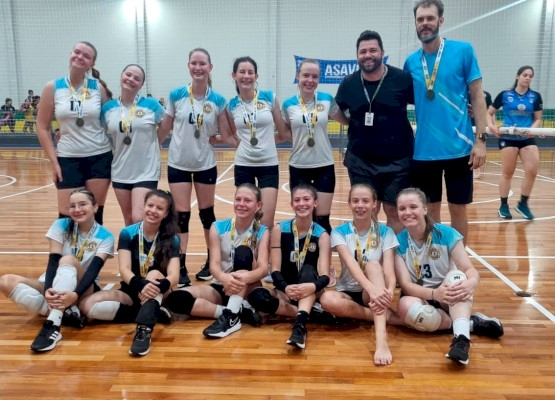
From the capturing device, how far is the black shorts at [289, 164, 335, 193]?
358 cm

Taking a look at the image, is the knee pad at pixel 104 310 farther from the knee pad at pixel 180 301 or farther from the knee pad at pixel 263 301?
the knee pad at pixel 263 301

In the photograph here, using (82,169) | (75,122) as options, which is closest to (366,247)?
(82,169)

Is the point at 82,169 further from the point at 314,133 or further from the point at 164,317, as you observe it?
the point at 314,133

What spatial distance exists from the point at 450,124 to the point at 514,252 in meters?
2.02

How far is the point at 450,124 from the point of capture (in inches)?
120

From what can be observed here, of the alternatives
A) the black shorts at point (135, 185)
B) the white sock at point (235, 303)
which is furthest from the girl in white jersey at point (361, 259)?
the black shorts at point (135, 185)

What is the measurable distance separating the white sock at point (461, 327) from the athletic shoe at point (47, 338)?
221 centimetres

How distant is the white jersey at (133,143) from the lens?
133 inches

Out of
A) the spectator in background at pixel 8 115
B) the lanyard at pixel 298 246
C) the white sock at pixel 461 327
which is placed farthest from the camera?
the spectator in background at pixel 8 115

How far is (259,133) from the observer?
11.7 ft

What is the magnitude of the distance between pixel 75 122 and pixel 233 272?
157cm

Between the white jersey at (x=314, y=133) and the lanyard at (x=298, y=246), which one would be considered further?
the white jersey at (x=314, y=133)

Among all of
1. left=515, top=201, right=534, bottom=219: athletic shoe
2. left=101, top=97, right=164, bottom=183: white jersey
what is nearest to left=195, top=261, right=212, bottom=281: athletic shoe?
left=101, top=97, right=164, bottom=183: white jersey

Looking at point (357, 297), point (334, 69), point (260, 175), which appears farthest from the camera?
point (334, 69)
